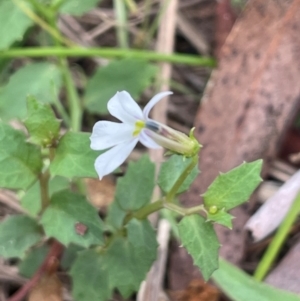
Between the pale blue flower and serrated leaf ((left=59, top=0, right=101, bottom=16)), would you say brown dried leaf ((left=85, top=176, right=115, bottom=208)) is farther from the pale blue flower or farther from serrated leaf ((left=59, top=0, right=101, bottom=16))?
the pale blue flower

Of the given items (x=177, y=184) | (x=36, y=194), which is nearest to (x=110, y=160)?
(x=177, y=184)

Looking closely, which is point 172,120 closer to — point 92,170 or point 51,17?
point 51,17

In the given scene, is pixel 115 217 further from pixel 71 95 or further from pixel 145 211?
pixel 71 95

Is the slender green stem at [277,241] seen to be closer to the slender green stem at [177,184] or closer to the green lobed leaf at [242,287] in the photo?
the green lobed leaf at [242,287]

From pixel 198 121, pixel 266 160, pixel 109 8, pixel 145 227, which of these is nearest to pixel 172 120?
pixel 198 121

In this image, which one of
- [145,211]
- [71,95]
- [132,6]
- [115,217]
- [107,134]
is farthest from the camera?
[132,6]

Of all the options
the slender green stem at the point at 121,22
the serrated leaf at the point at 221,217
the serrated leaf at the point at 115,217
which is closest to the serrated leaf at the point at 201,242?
the serrated leaf at the point at 221,217
